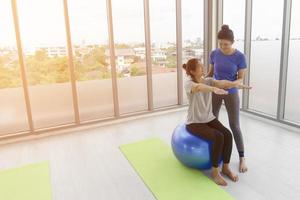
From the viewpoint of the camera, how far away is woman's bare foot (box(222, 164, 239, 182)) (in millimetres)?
2362

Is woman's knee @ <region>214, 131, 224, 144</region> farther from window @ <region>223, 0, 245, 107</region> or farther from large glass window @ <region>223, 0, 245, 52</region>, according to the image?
large glass window @ <region>223, 0, 245, 52</region>

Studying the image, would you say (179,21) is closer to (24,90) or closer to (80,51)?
(80,51)

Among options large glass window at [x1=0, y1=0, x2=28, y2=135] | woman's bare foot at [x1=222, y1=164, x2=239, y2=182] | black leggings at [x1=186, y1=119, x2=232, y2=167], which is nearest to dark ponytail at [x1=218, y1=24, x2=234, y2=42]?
black leggings at [x1=186, y1=119, x2=232, y2=167]

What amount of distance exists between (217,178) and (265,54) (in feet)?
8.25

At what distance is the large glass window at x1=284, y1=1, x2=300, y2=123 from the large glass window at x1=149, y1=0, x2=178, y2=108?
193cm

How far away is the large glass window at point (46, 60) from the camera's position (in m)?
3.61

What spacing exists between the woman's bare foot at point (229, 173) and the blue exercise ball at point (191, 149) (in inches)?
4.1

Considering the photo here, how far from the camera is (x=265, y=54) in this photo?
13.1ft

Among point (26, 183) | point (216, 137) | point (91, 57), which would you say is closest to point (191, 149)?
point (216, 137)

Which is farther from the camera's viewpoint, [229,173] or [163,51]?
[163,51]

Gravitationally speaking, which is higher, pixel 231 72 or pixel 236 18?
pixel 236 18

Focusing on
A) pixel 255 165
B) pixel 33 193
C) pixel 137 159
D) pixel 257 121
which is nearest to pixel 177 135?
pixel 137 159

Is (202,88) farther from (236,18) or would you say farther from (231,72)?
(236,18)

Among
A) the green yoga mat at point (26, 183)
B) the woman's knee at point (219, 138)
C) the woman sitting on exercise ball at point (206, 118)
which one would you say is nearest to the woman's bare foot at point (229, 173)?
the woman sitting on exercise ball at point (206, 118)
